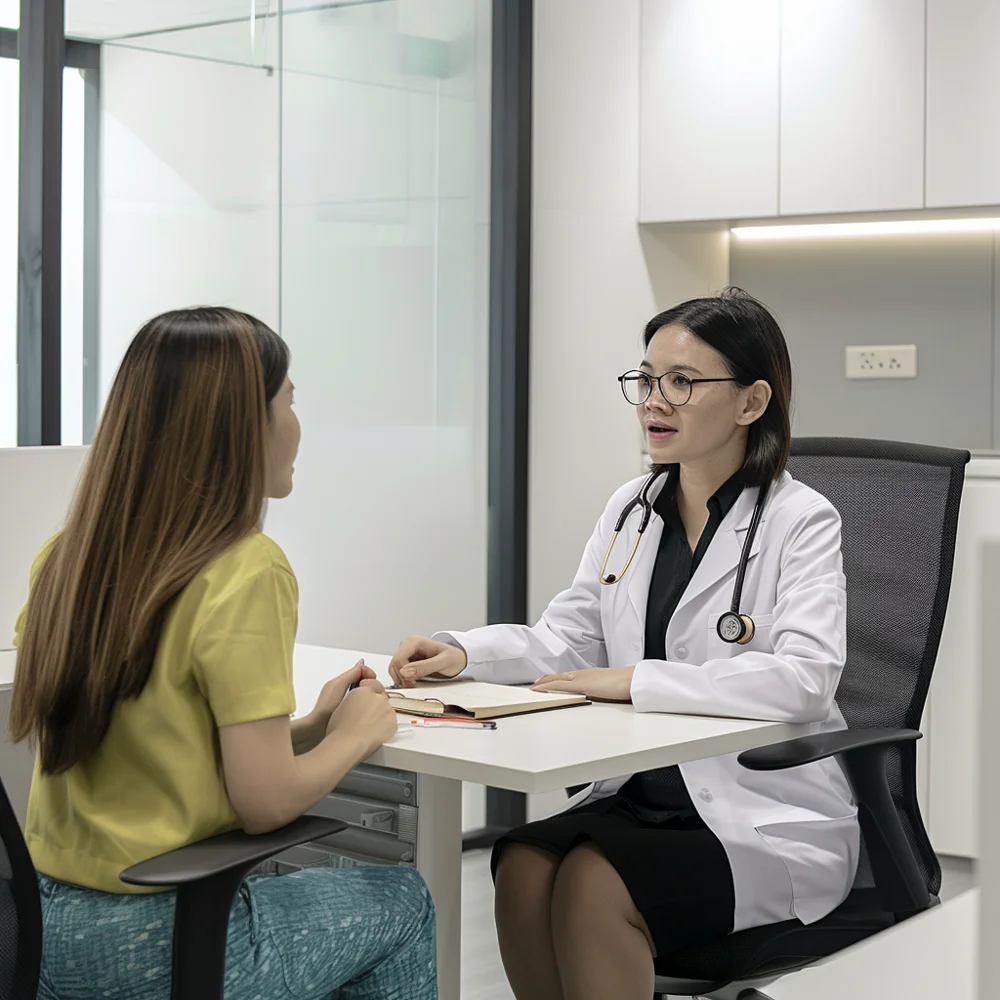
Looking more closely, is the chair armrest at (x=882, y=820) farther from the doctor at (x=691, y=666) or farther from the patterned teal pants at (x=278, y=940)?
the patterned teal pants at (x=278, y=940)

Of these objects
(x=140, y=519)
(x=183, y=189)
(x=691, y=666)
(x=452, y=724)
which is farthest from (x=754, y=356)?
(x=183, y=189)

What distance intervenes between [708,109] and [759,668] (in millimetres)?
2255

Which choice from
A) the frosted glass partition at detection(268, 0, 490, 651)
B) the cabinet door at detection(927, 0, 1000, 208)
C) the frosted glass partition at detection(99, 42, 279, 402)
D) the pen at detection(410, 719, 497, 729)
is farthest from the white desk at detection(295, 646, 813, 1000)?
the cabinet door at detection(927, 0, 1000, 208)

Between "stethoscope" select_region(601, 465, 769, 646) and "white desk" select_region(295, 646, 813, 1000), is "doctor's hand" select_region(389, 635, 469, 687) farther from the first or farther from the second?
"stethoscope" select_region(601, 465, 769, 646)

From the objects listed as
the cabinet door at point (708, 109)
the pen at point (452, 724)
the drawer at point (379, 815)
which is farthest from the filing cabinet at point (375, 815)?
the cabinet door at point (708, 109)

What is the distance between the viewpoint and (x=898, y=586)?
6.27ft

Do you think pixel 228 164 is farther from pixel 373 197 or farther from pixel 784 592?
pixel 784 592

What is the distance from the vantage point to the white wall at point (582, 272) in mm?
3693

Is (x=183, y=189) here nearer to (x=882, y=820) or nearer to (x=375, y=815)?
(x=375, y=815)

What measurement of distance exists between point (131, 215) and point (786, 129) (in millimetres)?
1632

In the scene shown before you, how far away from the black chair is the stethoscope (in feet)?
0.53

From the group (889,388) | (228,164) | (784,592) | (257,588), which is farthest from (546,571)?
Answer: (257,588)

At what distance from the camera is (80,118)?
273cm

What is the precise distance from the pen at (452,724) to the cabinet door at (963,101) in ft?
7.44
